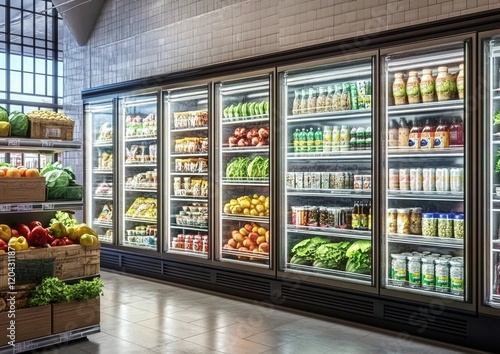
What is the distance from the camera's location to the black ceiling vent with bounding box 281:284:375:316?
510 centimetres

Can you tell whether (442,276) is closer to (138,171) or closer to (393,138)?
(393,138)

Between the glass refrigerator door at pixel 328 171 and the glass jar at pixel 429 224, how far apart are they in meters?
0.54

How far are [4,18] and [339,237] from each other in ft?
25.5

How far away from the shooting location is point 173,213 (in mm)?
7328

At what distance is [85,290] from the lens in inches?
179

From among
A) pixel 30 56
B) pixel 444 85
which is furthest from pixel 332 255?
pixel 30 56

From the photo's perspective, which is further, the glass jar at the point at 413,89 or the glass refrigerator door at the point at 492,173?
the glass jar at the point at 413,89

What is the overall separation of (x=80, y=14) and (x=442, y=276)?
700cm

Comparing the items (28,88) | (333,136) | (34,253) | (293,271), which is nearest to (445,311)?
(293,271)

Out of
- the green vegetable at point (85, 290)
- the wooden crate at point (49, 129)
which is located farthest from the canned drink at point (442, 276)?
the wooden crate at point (49, 129)

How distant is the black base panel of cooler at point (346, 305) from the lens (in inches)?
174

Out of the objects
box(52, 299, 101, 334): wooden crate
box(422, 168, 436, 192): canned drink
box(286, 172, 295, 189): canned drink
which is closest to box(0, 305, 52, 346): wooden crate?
box(52, 299, 101, 334): wooden crate

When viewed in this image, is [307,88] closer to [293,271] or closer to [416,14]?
[416,14]

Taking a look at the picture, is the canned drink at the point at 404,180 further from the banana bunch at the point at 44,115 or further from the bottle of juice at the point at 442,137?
the banana bunch at the point at 44,115
